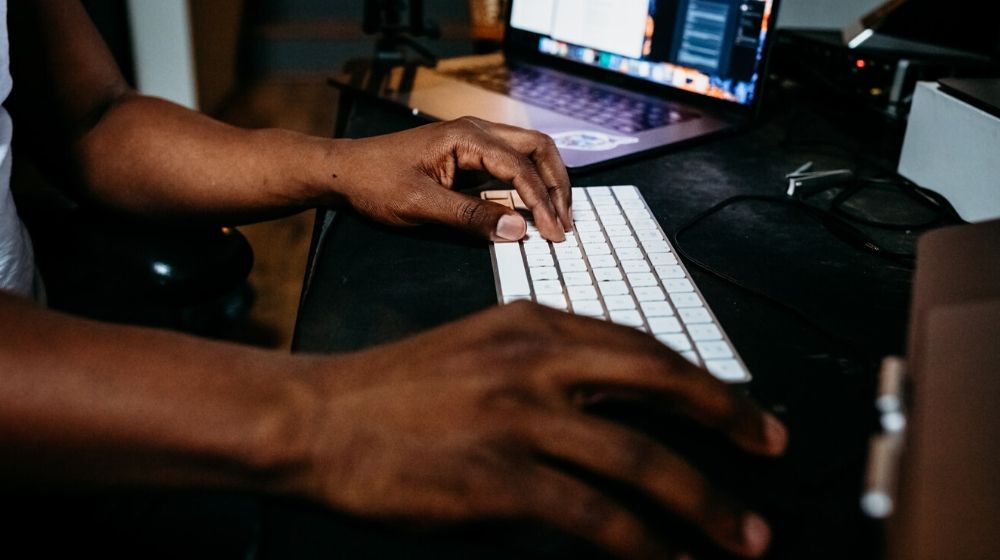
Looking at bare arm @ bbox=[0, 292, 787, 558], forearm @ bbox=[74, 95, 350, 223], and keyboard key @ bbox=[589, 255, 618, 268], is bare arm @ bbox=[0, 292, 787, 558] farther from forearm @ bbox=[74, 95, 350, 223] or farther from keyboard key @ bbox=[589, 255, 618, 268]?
forearm @ bbox=[74, 95, 350, 223]

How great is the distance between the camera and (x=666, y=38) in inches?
39.6

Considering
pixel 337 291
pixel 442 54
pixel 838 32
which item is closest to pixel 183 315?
pixel 337 291

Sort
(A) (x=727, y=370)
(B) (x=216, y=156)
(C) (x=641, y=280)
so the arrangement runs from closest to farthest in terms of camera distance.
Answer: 1. (A) (x=727, y=370)
2. (C) (x=641, y=280)
3. (B) (x=216, y=156)

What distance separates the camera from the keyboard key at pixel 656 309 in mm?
500

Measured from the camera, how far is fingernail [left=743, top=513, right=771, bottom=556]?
12.5 inches

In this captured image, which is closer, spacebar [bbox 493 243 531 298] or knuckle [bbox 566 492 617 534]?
knuckle [bbox 566 492 617 534]

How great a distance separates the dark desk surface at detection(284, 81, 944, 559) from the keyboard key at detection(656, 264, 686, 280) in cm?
→ 2

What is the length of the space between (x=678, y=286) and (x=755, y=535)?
9.7 inches

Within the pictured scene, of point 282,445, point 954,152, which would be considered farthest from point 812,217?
point 282,445

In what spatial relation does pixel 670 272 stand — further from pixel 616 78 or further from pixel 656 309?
pixel 616 78

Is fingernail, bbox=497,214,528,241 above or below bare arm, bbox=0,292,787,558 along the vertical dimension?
above

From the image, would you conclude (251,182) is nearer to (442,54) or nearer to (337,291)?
(337,291)

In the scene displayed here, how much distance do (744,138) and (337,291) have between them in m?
0.65

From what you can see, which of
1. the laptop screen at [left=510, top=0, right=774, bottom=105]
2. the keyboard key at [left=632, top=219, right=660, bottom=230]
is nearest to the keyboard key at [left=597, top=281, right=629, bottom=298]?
the keyboard key at [left=632, top=219, right=660, bottom=230]
